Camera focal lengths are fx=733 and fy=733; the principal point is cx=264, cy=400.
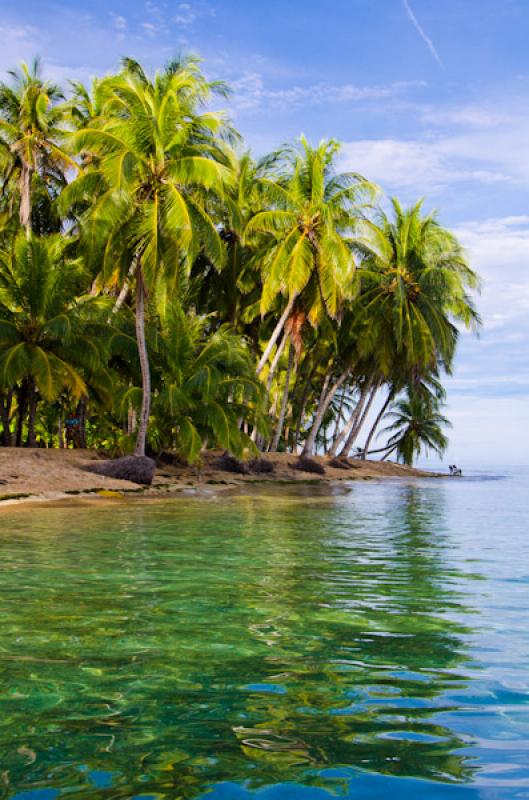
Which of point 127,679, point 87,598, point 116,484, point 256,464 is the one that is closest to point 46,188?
point 256,464

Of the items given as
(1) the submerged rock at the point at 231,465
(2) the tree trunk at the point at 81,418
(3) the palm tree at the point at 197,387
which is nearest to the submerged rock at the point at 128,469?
(3) the palm tree at the point at 197,387

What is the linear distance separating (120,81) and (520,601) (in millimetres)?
17911

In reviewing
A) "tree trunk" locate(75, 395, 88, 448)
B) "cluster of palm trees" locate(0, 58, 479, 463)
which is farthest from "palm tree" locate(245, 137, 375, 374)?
"tree trunk" locate(75, 395, 88, 448)

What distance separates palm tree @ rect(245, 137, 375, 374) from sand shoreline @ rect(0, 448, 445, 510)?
4320mm

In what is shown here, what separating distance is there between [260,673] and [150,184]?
1772 centimetres

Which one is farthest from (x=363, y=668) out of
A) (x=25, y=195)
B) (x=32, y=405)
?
(x=25, y=195)

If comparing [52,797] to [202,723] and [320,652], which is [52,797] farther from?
[320,652]

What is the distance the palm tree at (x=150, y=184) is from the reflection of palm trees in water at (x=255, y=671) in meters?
11.8

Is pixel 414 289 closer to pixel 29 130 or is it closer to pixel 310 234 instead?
pixel 310 234

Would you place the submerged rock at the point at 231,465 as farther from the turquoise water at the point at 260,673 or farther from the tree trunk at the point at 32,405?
the turquoise water at the point at 260,673

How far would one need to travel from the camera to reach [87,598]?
572 cm

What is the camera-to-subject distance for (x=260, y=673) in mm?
3869

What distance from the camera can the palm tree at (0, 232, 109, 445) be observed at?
63.9 feet

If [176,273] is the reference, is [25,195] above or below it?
above
